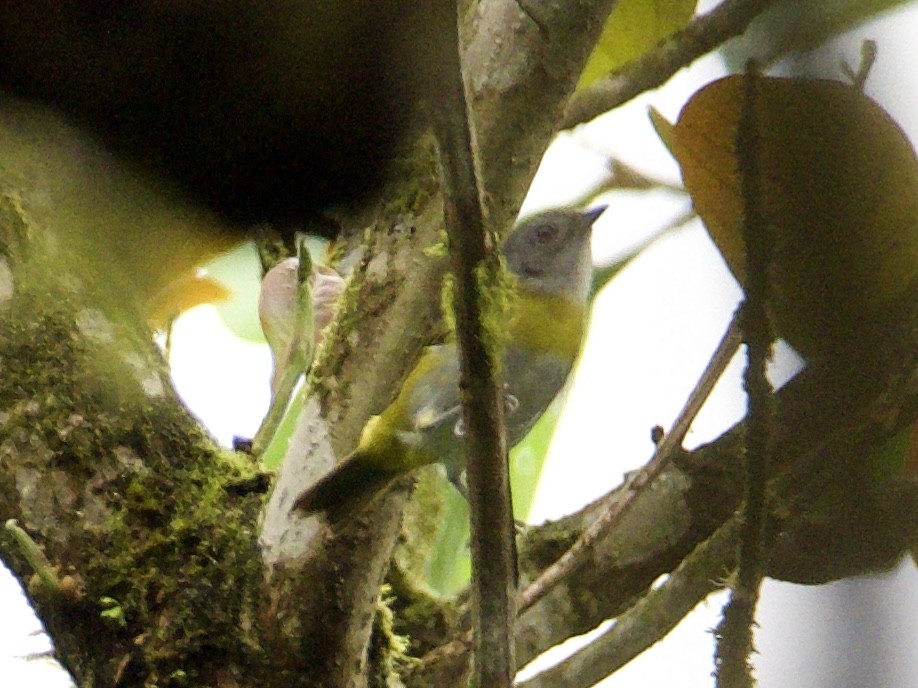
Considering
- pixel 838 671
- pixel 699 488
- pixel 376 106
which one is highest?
pixel 376 106

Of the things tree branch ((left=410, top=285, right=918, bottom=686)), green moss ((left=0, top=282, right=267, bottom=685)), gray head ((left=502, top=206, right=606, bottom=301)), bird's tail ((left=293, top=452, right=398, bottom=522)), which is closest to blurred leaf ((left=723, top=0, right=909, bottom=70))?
tree branch ((left=410, top=285, right=918, bottom=686))

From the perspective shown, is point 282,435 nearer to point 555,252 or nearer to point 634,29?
point 555,252

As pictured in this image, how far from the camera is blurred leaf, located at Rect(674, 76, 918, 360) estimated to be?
0.39 metres

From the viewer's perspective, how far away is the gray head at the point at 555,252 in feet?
3.58

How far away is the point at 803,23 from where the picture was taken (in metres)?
0.42

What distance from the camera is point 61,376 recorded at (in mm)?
785

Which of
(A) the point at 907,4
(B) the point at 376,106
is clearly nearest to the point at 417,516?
(B) the point at 376,106

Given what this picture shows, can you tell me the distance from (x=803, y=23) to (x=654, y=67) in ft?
1.61

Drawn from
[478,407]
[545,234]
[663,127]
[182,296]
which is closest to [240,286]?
[182,296]

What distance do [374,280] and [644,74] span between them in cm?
34

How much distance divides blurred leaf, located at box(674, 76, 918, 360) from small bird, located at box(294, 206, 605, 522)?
0.63 ft

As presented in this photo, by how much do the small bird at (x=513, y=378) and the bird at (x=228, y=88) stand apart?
173 millimetres

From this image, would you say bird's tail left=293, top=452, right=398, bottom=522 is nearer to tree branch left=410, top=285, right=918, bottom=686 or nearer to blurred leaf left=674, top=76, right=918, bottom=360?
tree branch left=410, top=285, right=918, bottom=686

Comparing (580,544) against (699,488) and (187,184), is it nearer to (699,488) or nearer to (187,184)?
(699,488)
